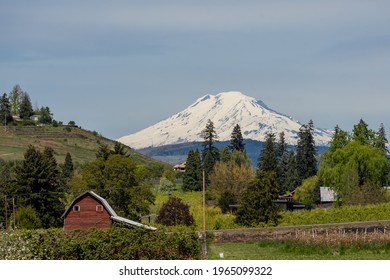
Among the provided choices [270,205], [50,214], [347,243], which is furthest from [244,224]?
[347,243]

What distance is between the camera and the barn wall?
126ft

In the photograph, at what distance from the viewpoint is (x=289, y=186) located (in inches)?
3607

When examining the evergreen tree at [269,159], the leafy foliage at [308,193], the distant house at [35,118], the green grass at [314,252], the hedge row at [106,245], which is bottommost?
the green grass at [314,252]

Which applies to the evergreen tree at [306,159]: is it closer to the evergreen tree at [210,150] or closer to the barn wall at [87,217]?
the evergreen tree at [210,150]

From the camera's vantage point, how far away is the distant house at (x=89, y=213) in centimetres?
3809

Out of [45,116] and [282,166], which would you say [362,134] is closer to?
[282,166]

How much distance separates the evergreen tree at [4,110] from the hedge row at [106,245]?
123250 mm

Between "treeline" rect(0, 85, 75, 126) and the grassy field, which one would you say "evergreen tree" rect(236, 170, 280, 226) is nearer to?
the grassy field

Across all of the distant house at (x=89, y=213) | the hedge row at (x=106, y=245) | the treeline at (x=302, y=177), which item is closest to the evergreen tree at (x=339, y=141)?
the treeline at (x=302, y=177)

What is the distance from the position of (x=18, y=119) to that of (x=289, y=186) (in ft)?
249

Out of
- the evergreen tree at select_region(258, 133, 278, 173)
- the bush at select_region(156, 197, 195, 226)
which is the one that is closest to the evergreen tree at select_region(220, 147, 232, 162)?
the evergreen tree at select_region(258, 133, 278, 173)

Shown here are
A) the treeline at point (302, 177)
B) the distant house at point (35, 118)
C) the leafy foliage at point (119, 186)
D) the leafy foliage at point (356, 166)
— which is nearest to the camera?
the treeline at point (302, 177)

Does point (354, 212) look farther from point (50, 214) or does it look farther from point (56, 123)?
point (56, 123)

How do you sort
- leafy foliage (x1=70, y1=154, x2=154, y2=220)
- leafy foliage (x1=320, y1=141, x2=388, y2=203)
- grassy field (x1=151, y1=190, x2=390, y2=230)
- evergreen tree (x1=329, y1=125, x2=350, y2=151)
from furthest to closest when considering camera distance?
1. evergreen tree (x1=329, y1=125, x2=350, y2=151)
2. leafy foliage (x1=320, y1=141, x2=388, y2=203)
3. leafy foliage (x1=70, y1=154, x2=154, y2=220)
4. grassy field (x1=151, y1=190, x2=390, y2=230)
